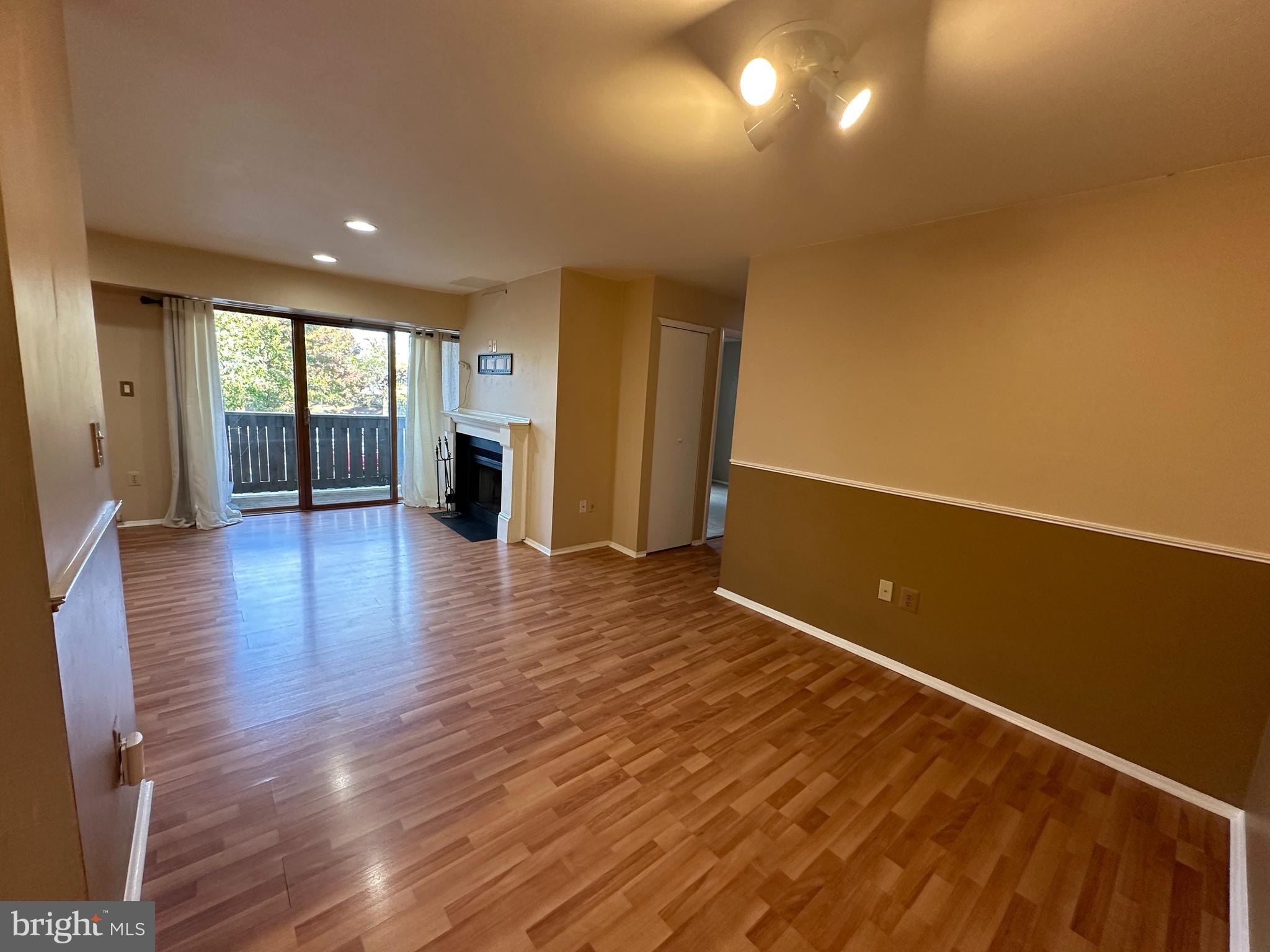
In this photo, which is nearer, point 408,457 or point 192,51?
point 192,51

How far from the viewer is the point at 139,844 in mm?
1422

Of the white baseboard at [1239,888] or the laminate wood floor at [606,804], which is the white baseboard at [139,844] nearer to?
the laminate wood floor at [606,804]

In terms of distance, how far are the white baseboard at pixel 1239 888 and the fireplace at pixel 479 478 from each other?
4554mm

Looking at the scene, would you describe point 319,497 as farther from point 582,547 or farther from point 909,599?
point 909,599

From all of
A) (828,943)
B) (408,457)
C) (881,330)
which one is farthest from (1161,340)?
(408,457)

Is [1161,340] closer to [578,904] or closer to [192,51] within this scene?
[578,904]

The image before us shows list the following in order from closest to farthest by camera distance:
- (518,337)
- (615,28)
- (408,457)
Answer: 1. (615,28)
2. (518,337)
3. (408,457)

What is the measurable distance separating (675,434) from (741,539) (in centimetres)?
131

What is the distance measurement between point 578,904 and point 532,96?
250 centimetres

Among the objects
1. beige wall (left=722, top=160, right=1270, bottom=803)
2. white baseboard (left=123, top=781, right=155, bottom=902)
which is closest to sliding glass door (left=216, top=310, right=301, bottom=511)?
white baseboard (left=123, top=781, right=155, bottom=902)

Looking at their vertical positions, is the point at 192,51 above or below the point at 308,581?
above

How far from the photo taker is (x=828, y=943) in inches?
51.5

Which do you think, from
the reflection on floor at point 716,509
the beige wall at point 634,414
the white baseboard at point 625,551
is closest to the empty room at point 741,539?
the beige wall at point 634,414

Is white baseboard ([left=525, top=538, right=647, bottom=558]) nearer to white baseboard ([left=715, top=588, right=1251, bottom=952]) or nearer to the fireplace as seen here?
the fireplace
